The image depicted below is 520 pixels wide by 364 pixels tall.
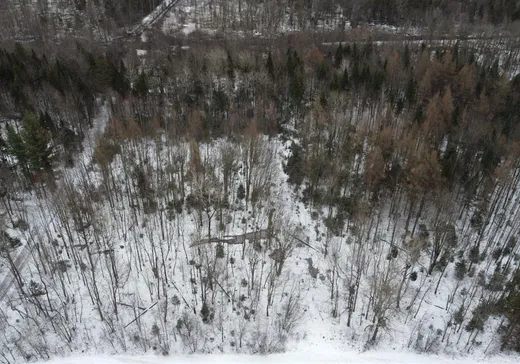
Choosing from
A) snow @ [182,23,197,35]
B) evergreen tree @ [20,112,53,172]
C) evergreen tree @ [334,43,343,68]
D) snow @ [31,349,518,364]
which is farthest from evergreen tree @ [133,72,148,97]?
→ snow @ [182,23,197,35]

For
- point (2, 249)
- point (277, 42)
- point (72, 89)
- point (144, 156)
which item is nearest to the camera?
point (2, 249)

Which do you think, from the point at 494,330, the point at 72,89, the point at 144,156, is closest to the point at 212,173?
the point at 144,156

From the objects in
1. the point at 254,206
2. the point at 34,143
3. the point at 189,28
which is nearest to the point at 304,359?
the point at 254,206

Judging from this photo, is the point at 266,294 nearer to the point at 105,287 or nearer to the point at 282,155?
the point at 105,287

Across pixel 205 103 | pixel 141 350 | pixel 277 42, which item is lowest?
pixel 141 350

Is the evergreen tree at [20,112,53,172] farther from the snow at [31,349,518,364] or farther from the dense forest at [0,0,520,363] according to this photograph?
the snow at [31,349,518,364]

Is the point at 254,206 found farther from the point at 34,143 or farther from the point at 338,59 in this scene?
the point at 338,59

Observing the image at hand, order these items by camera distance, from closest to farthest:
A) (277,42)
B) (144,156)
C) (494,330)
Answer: (494,330) < (144,156) < (277,42)

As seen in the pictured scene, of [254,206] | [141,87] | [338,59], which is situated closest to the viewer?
[254,206]

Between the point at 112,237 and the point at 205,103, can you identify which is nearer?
the point at 112,237
